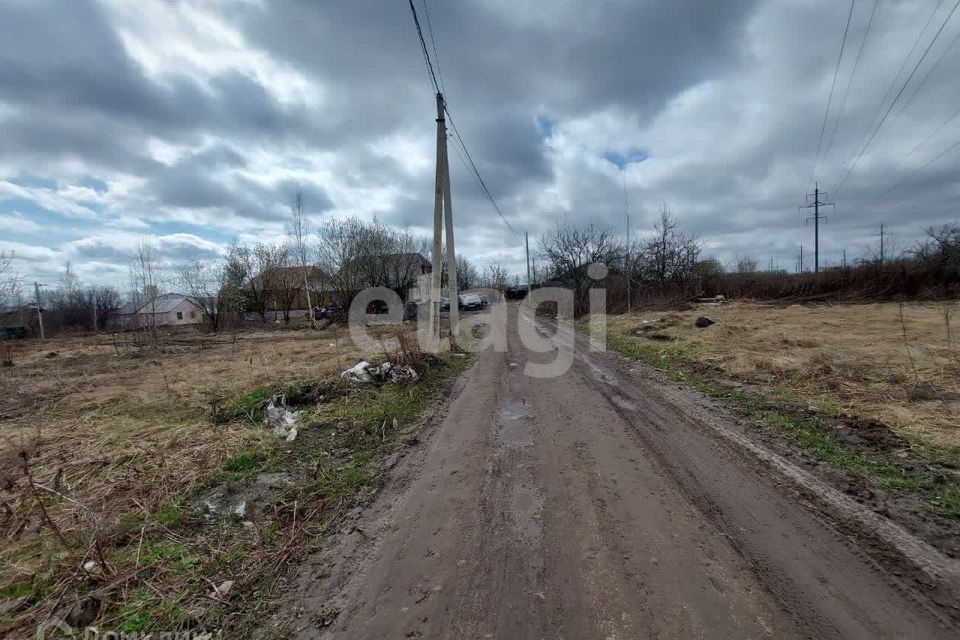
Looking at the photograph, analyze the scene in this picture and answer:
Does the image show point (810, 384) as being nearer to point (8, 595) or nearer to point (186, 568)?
point (186, 568)

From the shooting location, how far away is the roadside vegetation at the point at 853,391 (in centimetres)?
347

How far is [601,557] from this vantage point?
2.42 metres

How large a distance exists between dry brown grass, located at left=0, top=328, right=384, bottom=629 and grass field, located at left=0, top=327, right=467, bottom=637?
2 centimetres

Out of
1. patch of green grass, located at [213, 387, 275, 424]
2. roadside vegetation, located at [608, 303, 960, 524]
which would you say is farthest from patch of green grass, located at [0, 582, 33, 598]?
roadside vegetation, located at [608, 303, 960, 524]

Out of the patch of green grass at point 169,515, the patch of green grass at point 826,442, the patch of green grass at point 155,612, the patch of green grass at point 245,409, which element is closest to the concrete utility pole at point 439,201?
the patch of green grass at point 245,409

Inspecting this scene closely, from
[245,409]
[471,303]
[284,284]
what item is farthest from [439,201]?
[284,284]

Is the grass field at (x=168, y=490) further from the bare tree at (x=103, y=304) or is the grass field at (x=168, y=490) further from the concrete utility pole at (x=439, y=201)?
the bare tree at (x=103, y=304)

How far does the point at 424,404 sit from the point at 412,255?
28.2 meters

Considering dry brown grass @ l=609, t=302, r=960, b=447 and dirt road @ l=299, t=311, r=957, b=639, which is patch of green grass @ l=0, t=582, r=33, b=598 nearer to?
dirt road @ l=299, t=311, r=957, b=639

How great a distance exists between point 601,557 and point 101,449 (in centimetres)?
574

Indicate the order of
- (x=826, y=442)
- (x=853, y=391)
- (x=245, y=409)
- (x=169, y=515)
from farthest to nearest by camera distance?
(x=245, y=409) → (x=853, y=391) → (x=826, y=442) → (x=169, y=515)

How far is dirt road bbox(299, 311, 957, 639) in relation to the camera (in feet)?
6.36

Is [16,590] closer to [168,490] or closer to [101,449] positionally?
[168,490]

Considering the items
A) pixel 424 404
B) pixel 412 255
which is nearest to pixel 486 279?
pixel 412 255
